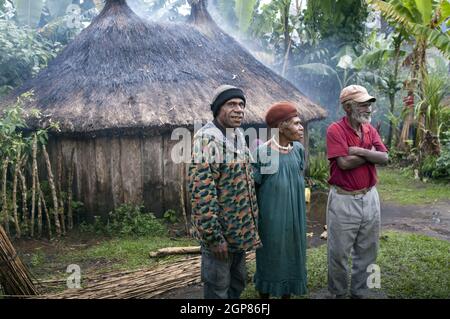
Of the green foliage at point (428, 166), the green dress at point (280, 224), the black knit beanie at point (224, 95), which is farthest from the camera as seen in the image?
the green foliage at point (428, 166)

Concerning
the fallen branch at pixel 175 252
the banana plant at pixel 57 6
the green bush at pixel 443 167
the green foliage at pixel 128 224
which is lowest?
the fallen branch at pixel 175 252

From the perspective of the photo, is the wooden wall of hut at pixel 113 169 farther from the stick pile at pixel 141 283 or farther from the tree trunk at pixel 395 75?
the tree trunk at pixel 395 75

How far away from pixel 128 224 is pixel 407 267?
139 inches

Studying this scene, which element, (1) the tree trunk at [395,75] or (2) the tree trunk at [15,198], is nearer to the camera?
(2) the tree trunk at [15,198]

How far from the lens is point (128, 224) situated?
5.88 meters

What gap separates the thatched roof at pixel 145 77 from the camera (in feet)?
19.5

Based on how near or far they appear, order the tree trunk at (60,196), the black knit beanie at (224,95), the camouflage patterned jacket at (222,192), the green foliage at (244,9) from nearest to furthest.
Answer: the camouflage patterned jacket at (222,192)
the black knit beanie at (224,95)
the tree trunk at (60,196)
the green foliage at (244,9)

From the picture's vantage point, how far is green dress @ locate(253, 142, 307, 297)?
294 centimetres

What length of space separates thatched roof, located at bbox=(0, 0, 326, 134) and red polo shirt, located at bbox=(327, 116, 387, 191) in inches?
123

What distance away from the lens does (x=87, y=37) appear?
7.20m

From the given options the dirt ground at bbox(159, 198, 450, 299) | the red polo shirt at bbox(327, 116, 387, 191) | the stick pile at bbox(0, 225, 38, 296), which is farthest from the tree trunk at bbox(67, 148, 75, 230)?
the red polo shirt at bbox(327, 116, 387, 191)

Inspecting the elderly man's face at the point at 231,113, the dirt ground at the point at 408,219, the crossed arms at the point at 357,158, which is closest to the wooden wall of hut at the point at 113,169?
the dirt ground at the point at 408,219

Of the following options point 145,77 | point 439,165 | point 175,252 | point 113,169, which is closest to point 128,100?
point 145,77

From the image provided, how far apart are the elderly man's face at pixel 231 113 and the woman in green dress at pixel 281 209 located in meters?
0.35
